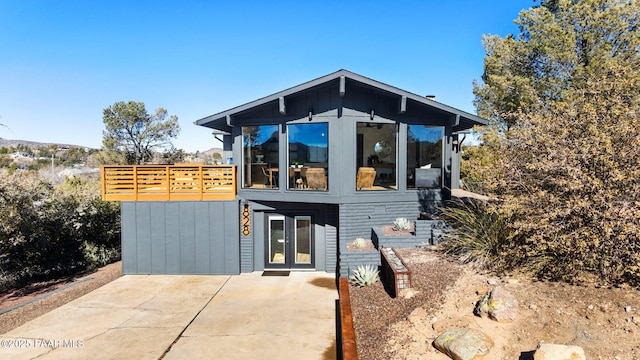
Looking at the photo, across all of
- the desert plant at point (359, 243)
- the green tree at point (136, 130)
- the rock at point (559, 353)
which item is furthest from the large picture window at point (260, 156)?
the green tree at point (136, 130)

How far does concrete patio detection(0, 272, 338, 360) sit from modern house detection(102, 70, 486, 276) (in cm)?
117

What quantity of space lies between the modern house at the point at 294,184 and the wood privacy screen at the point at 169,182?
0.11ft

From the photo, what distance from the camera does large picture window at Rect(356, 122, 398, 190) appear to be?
30.3 feet

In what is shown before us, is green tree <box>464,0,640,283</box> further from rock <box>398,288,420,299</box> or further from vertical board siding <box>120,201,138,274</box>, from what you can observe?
vertical board siding <box>120,201,138,274</box>

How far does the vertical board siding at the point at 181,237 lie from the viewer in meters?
9.91

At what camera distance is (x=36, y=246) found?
9859mm

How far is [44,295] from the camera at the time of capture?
838 cm

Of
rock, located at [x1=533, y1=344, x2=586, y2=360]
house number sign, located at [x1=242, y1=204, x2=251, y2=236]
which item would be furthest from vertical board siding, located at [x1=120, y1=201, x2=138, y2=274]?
rock, located at [x1=533, y1=344, x2=586, y2=360]

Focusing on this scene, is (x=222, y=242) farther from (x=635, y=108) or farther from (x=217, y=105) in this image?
(x=217, y=105)

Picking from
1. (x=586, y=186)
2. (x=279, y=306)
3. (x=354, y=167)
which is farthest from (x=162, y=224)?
(x=586, y=186)

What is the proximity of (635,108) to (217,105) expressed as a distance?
27.7m

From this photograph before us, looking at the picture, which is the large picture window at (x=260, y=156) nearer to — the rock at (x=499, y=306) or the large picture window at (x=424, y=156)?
the large picture window at (x=424, y=156)

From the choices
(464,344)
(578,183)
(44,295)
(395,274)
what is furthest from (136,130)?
(578,183)

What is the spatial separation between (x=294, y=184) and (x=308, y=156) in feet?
3.17
